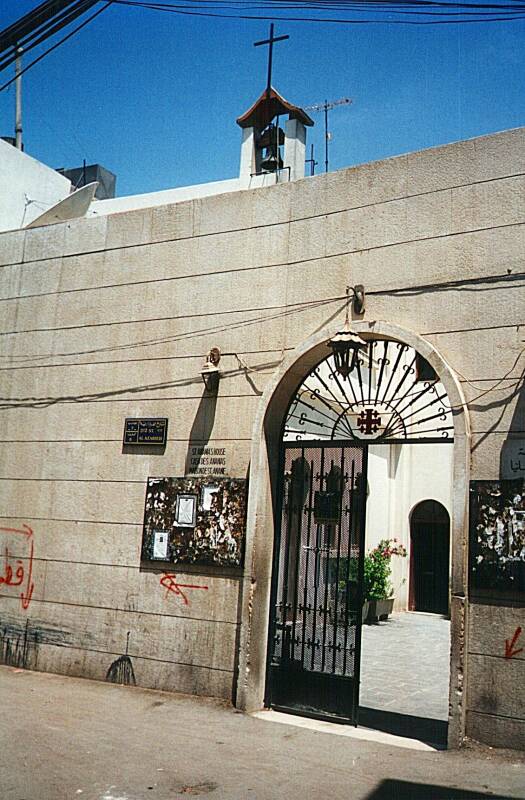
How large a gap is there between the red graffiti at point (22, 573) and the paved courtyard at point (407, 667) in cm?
418

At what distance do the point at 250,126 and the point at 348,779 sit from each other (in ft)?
38.9

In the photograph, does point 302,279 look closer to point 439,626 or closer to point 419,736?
point 419,736

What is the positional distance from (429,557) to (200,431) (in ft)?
41.1

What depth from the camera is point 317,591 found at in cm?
773

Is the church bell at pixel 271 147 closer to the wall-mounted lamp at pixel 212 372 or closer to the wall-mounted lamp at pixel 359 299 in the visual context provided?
the wall-mounted lamp at pixel 212 372

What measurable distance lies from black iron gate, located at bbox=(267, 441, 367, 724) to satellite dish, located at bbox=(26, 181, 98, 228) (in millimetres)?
5308

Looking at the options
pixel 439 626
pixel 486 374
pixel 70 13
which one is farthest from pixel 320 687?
pixel 439 626

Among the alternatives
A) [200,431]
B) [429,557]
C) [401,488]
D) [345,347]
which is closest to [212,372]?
[200,431]

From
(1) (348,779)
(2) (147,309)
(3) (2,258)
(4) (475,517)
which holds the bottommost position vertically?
(1) (348,779)

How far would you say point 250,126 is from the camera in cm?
1440

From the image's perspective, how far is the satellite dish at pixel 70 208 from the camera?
11.0m

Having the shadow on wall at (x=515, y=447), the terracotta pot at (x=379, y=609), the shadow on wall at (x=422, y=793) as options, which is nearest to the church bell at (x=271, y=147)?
the shadow on wall at (x=515, y=447)

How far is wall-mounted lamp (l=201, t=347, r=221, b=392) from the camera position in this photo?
8.26 meters

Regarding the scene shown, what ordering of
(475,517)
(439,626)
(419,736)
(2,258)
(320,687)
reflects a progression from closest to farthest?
(475,517)
(419,736)
(320,687)
(2,258)
(439,626)
